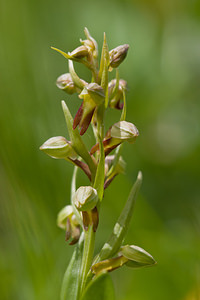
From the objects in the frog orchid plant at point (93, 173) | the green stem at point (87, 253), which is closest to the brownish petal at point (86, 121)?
the frog orchid plant at point (93, 173)

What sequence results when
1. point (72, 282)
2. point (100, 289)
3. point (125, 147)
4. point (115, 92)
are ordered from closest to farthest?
point (100, 289), point (72, 282), point (115, 92), point (125, 147)

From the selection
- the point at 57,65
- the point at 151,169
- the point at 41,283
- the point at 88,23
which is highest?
the point at 88,23

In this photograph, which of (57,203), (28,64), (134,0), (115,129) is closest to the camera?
(115,129)

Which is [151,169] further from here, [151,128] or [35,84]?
[35,84]

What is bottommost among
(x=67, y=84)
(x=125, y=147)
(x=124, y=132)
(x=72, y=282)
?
(x=125, y=147)

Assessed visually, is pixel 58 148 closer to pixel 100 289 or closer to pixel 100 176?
pixel 100 176

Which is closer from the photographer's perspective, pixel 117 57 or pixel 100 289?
pixel 100 289

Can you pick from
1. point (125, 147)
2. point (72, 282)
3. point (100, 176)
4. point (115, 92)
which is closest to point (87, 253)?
point (72, 282)

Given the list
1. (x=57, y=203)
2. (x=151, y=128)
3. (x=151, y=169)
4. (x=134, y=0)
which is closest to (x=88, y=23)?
(x=134, y=0)
